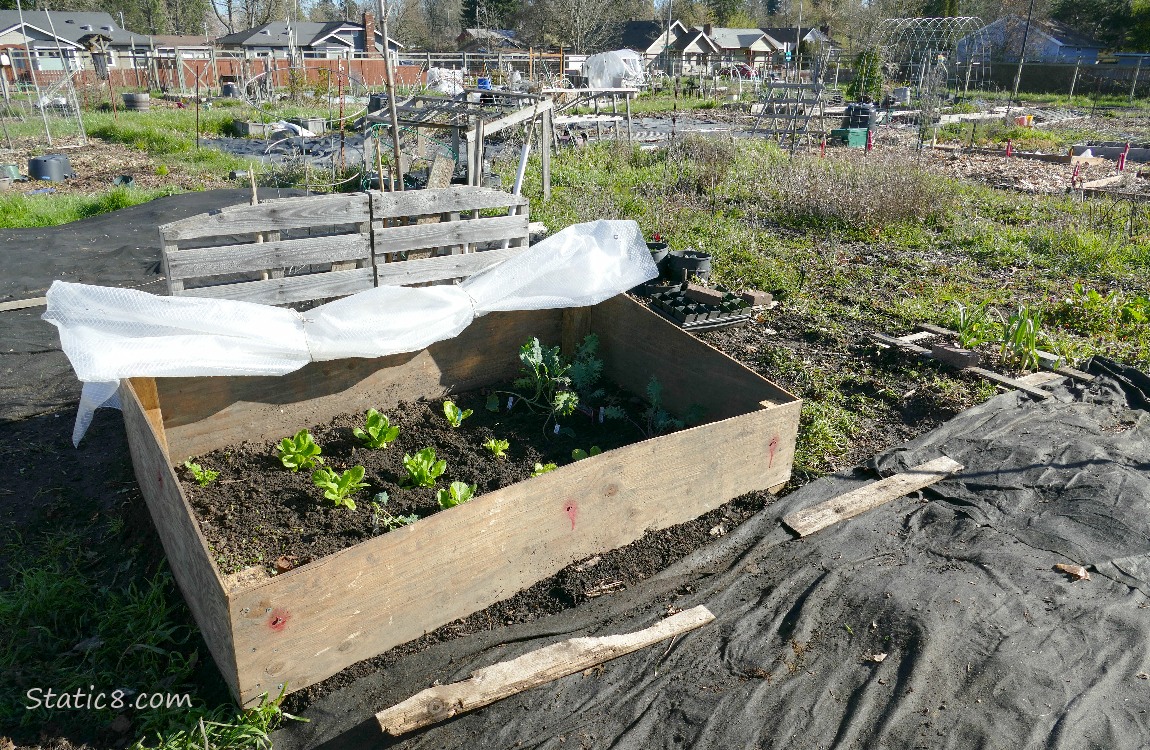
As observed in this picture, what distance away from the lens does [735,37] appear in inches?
2173

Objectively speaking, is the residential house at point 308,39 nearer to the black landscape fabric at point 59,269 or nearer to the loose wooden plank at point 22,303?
the black landscape fabric at point 59,269

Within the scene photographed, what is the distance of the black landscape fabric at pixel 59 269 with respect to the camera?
4988 mm

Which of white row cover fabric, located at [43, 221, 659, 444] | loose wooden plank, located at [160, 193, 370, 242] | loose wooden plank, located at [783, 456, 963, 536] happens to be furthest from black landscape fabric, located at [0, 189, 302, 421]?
loose wooden plank, located at [783, 456, 963, 536]

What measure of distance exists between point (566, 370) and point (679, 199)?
6190 mm

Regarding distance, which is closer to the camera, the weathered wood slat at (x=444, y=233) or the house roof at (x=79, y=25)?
the weathered wood slat at (x=444, y=233)

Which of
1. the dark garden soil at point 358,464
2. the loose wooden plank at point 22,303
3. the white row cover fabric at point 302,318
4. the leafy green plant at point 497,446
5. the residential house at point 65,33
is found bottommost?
the dark garden soil at point 358,464

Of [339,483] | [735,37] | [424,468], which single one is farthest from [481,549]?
[735,37]

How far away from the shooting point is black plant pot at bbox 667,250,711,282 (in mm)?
6676

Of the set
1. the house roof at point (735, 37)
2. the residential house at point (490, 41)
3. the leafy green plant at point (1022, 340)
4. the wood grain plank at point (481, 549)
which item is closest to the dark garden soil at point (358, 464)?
the wood grain plank at point (481, 549)

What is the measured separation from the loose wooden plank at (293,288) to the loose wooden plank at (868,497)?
345cm

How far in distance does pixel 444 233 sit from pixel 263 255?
1319 mm

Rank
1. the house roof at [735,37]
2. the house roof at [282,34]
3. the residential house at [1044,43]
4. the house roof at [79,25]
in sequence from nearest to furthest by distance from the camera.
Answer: the residential house at [1044,43] → the house roof at [79,25] → the house roof at [282,34] → the house roof at [735,37]

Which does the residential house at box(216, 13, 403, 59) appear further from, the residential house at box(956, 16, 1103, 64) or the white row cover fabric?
the white row cover fabric

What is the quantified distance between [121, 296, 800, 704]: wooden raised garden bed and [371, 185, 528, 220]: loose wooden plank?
132 cm
